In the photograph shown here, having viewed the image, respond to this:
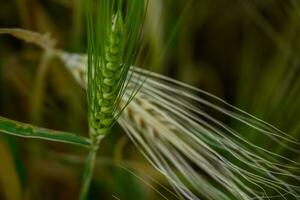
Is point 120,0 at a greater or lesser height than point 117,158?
greater

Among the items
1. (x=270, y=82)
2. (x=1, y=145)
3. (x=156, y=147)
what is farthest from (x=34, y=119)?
(x=270, y=82)

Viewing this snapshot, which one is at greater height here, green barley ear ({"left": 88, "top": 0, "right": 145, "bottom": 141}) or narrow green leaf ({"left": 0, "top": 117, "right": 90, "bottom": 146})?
green barley ear ({"left": 88, "top": 0, "right": 145, "bottom": 141})

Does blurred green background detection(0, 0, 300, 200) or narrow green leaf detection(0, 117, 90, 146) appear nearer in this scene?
narrow green leaf detection(0, 117, 90, 146)

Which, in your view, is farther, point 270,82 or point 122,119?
point 270,82

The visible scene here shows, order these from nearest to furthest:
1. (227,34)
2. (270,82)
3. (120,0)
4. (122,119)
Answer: (120,0), (122,119), (270,82), (227,34)

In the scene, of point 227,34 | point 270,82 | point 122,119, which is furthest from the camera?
point 227,34

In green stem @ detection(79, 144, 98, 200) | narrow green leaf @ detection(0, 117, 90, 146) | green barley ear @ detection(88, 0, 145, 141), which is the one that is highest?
green barley ear @ detection(88, 0, 145, 141)

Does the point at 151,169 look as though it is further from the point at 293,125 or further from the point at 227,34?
the point at 227,34
